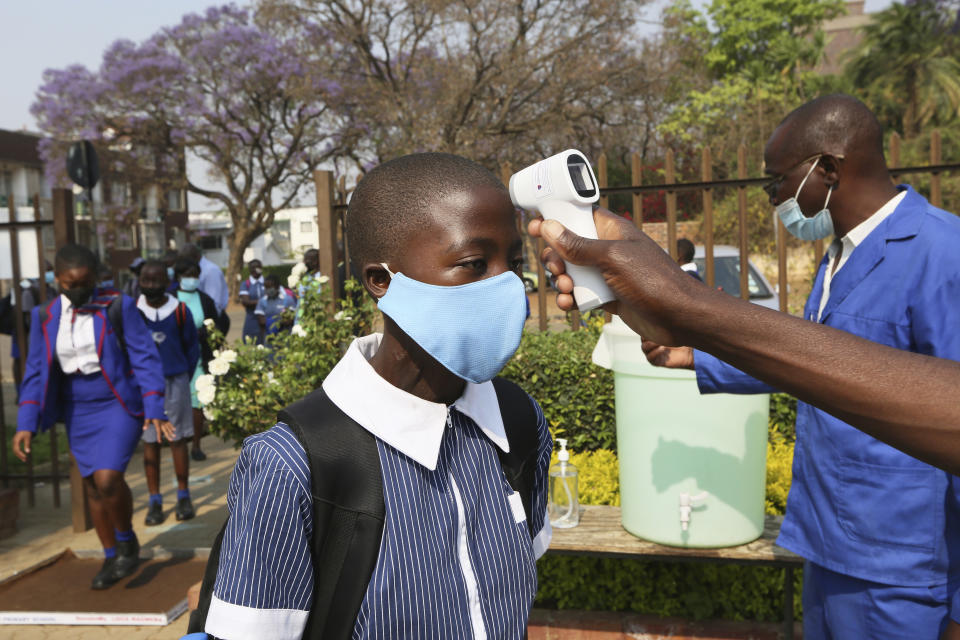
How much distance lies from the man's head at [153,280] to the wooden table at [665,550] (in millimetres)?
3970

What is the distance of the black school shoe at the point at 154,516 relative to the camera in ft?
18.7

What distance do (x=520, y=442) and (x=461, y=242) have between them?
0.49 meters

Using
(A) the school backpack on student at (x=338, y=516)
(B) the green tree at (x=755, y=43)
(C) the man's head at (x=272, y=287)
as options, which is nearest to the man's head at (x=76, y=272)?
(A) the school backpack on student at (x=338, y=516)

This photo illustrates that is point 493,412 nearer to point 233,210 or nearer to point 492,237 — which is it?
point 492,237

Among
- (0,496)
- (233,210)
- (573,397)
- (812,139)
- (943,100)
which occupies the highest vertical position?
(943,100)

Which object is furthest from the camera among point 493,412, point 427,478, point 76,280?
point 76,280

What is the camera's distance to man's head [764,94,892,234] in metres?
2.26

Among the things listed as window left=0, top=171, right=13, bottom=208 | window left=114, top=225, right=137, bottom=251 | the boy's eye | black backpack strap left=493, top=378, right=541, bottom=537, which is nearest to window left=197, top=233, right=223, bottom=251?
window left=0, top=171, right=13, bottom=208

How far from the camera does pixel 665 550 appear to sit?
10.1 feet

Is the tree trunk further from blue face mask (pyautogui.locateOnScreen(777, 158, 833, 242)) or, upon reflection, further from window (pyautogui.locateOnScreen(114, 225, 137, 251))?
blue face mask (pyautogui.locateOnScreen(777, 158, 833, 242))

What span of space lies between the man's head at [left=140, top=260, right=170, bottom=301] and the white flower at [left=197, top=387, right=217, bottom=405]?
189cm

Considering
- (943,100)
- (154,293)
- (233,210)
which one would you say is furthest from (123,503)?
(943,100)

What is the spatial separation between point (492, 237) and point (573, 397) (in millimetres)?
3303

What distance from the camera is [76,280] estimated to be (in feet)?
15.0
